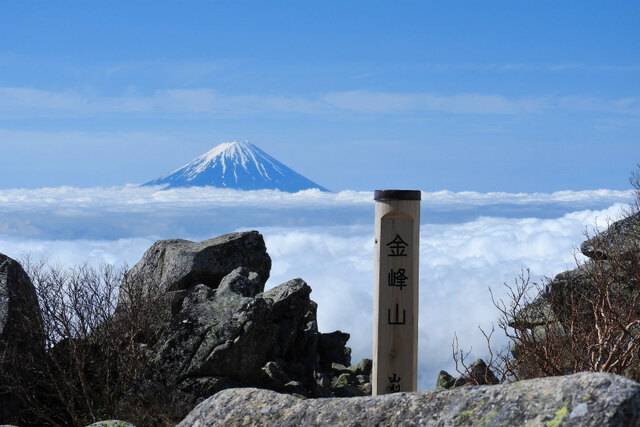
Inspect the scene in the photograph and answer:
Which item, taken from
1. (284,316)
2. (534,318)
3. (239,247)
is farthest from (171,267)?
(534,318)

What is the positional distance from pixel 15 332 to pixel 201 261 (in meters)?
6.16

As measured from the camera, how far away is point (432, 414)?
239 inches

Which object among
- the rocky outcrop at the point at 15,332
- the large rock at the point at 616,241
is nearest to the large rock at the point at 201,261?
the rocky outcrop at the point at 15,332

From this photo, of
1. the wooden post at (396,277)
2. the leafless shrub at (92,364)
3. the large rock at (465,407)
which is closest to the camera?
the large rock at (465,407)

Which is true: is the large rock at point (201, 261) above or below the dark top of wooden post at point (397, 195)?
below

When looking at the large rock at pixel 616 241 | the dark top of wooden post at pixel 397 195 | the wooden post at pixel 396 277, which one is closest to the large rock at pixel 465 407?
the wooden post at pixel 396 277

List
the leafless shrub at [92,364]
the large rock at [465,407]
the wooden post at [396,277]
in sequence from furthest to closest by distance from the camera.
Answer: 1. the leafless shrub at [92,364]
2. the wooden post at [396,277]
3. the large rock at [465,407]

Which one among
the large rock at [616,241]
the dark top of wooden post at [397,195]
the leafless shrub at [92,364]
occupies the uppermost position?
the dark top of wooden post at [397,195]

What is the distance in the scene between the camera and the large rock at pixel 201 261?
84.5 ft

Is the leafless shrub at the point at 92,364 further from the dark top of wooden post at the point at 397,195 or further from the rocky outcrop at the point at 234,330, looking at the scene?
the dark top of wooden post at the point at 397,195

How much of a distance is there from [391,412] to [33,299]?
17.4 m

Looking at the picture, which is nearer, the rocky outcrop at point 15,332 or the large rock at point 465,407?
the large rock at point 465,407

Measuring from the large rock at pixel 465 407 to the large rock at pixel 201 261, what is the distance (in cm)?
1831

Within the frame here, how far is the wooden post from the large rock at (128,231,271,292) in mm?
14436
